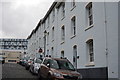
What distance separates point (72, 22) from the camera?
2017 cm

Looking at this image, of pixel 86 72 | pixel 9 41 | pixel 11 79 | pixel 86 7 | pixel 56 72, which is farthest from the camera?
pixel 9 41

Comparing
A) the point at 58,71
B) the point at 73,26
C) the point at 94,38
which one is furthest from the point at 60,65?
the point at 73,26

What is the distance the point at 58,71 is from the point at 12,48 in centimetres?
7781

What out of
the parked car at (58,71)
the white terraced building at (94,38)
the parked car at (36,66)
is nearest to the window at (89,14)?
the white terraced building at (94,38)

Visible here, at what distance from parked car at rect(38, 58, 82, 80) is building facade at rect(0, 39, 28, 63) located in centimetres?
7093

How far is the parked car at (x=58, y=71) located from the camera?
10591mm

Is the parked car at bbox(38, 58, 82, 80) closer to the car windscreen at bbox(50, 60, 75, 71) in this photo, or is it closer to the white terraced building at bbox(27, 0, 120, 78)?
the car windscreen at bbox(50, 60, 75, 71)

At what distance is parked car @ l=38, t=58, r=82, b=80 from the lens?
10.6m

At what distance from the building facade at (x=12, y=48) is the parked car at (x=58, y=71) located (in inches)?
2793

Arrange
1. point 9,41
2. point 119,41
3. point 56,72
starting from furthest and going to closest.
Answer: point 9,41 < point 119,41 < point 56,72

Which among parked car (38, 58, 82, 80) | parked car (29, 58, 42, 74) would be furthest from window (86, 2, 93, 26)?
parked car (29, 58, 42, 74)

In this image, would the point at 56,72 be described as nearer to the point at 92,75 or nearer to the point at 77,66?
the point at 92,75

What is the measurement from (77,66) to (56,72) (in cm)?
711

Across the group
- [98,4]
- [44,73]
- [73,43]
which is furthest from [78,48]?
[44,73]
